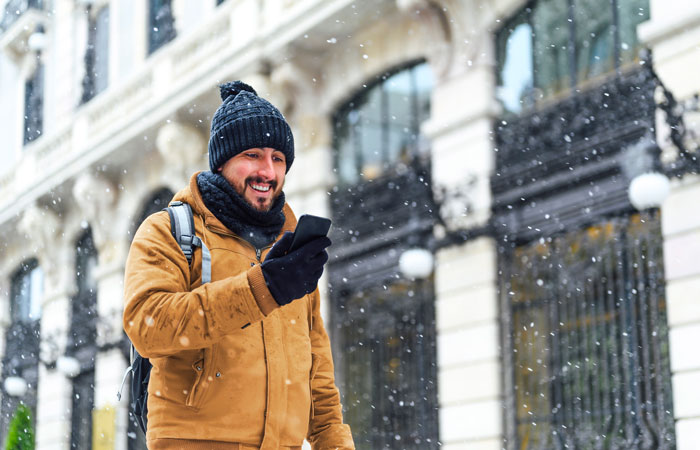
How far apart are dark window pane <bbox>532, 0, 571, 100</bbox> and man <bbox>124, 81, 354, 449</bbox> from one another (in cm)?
712

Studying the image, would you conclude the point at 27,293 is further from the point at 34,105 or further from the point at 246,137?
the point at 246,137

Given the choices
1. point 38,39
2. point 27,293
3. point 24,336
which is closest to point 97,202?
point 24,336

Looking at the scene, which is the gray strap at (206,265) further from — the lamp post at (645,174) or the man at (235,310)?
the lamp post at (645,174)

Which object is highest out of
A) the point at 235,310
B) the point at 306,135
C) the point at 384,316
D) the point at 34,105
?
the point at 34,105

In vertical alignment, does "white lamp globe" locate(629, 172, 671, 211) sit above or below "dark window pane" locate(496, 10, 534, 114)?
below

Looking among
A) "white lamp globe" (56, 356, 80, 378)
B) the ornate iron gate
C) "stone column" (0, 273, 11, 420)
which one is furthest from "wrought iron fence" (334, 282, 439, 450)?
"stone column" (0, 273, 11, 420)

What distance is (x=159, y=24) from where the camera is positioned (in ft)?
52.4

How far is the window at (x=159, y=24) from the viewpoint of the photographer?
15570 mm

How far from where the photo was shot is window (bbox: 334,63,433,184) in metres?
11.3

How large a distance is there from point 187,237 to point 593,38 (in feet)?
24.3

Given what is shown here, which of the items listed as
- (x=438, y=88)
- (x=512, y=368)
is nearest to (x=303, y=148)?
(x=438, y=88)

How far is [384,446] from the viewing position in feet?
34.9

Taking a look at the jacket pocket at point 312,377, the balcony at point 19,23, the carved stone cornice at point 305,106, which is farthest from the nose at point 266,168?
the balcony at point 19,23

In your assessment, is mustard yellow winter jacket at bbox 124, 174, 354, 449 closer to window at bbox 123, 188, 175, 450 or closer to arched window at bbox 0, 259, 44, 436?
window at bbox 123, 188, 175, 450
